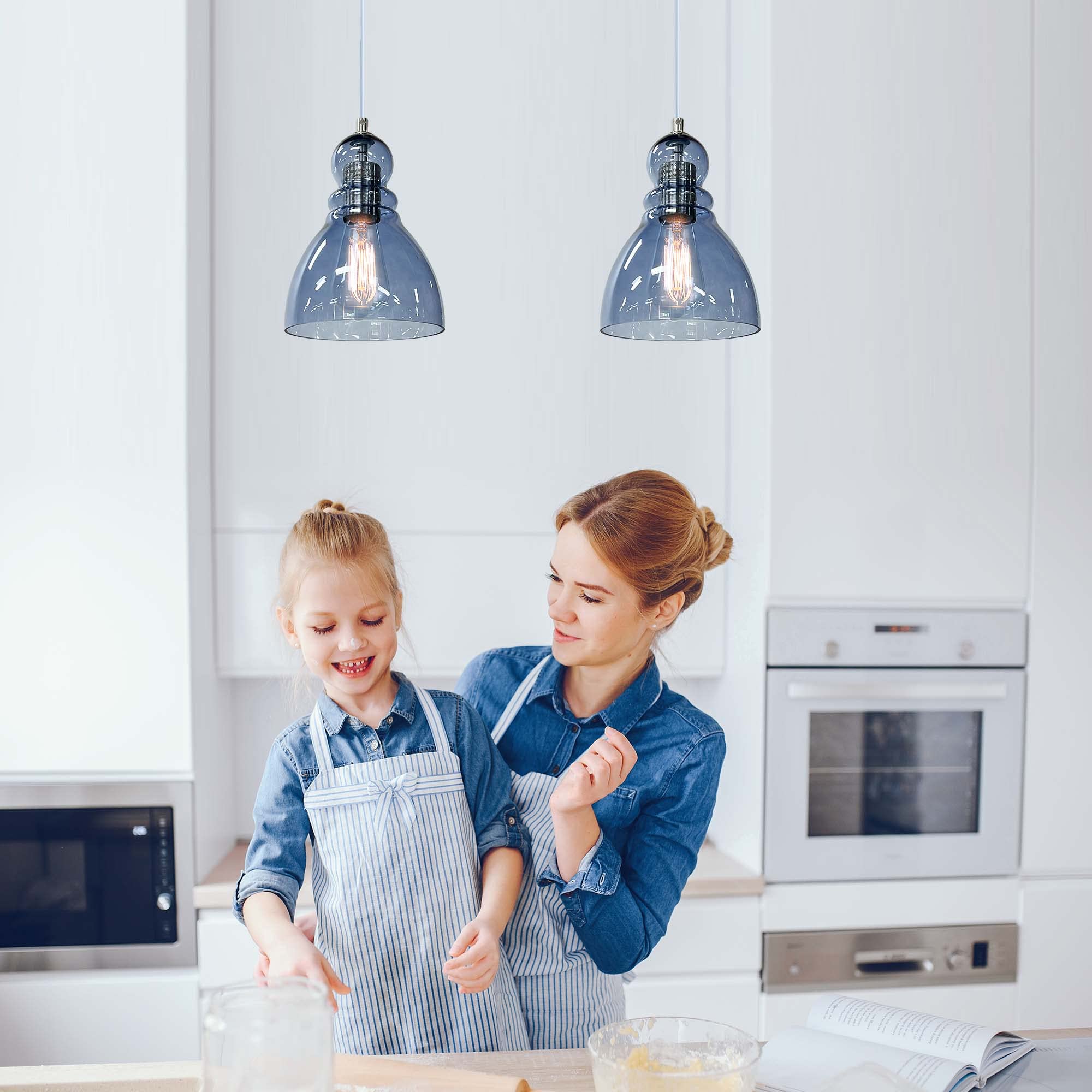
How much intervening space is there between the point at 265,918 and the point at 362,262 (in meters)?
0.70

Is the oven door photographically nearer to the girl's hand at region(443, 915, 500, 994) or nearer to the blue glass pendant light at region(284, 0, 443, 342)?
the girl's hand at region(443, 915, 500, 994)

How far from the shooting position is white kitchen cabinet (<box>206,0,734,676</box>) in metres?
2.26

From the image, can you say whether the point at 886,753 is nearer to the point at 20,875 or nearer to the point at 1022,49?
the point at 1022,49

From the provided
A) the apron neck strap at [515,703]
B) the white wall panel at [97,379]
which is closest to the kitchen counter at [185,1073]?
the apron neck strap at [515,703]

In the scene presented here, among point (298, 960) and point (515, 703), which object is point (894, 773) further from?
point (298, 960)

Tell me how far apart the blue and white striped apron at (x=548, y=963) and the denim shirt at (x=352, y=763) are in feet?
0.12

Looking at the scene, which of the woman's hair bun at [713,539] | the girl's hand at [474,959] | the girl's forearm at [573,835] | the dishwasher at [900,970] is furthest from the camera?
the dishwasher at [900,970]

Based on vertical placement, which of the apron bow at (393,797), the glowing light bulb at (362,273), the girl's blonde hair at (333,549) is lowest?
the apron bow at (393,797)

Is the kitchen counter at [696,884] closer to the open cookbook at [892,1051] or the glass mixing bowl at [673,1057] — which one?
the open cookbook at [892,1051]

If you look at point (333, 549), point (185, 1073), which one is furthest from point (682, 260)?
point (185, 1073)

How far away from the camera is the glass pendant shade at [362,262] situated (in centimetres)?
108

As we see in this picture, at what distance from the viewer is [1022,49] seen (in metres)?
2.21

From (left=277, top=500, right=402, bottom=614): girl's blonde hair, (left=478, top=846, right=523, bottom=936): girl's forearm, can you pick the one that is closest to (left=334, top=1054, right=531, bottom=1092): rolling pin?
(left=478, top=846, right=523, bottom=936): girl's forearm

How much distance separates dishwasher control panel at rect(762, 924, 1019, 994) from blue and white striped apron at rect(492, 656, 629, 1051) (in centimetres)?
95
